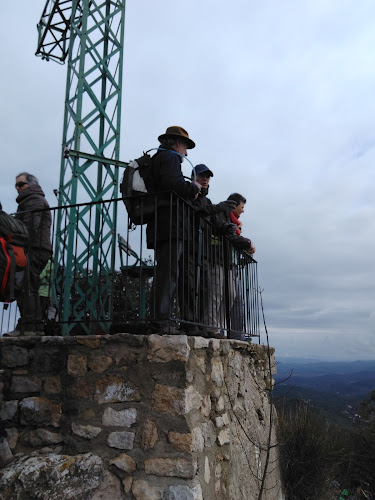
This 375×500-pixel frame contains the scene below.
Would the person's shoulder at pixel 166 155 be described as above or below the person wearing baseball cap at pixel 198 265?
above

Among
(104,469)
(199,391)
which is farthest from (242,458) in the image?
(104,469)

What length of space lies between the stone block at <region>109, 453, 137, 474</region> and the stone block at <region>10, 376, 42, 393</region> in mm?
859

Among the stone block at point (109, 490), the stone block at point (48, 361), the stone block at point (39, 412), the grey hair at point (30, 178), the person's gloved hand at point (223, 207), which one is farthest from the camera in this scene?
the grey hair at point (30, 178)

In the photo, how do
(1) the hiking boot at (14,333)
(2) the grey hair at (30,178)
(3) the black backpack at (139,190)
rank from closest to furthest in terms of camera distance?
(3) the black backpack at (139,190)
(1) the hiking boot at (14,333)
(2) the grey hair at (30,178)

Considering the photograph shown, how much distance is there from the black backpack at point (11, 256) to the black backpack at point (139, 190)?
94 centimetres

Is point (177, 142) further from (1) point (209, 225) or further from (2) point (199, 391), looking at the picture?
(2) point (199, 391)

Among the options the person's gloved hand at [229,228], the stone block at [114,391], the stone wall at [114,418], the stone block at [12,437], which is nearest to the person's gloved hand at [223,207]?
the person's gloved hand at [229,228]

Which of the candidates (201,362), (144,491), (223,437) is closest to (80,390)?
(144,491)

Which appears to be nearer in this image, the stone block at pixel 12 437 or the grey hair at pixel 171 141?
the stone block at pixel 12 437

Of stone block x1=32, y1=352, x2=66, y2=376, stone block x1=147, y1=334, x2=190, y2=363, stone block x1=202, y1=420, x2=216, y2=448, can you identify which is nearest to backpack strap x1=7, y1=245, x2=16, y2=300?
stone block x1=32, y1=352, x2=66, y2=376

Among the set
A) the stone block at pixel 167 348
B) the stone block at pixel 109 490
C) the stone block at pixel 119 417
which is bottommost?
the stone block at pixel 109 490

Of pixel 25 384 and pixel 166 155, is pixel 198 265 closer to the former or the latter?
pixel 166 155

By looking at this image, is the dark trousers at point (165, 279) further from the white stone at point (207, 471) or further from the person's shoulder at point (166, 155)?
the white stone at point (207, 471)

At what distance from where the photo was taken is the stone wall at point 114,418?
2791 mm
